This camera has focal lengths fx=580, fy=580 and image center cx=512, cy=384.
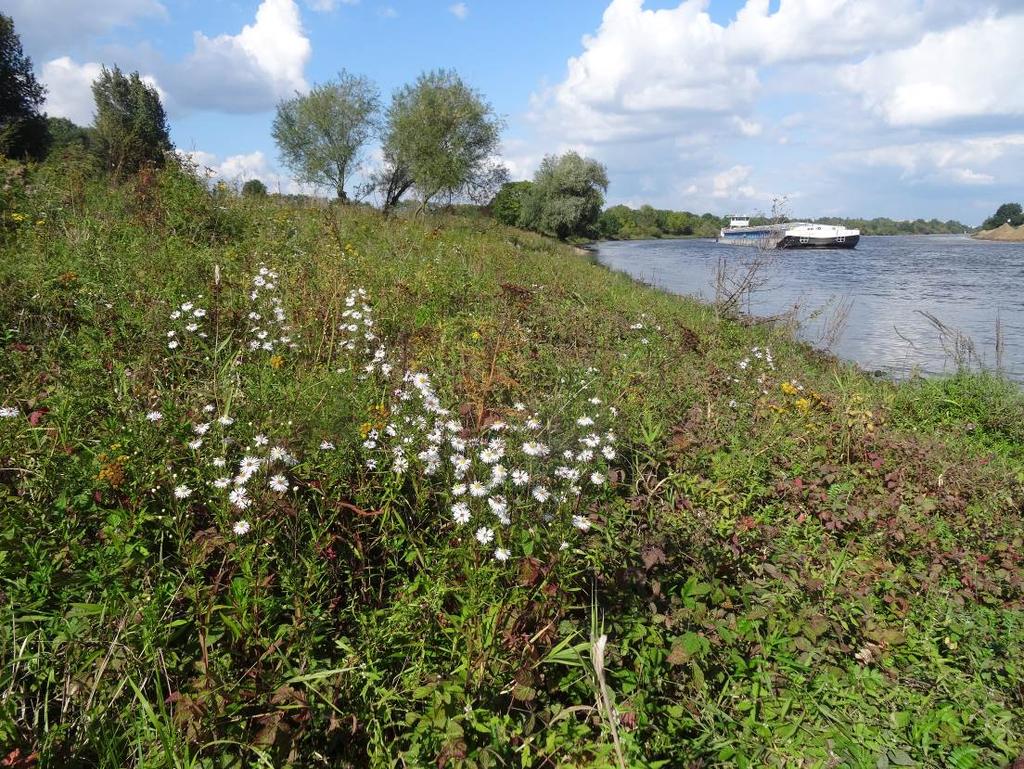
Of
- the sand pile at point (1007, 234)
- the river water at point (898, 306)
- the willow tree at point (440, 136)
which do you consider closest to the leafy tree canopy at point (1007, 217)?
the sand pile at point (1007, 234)

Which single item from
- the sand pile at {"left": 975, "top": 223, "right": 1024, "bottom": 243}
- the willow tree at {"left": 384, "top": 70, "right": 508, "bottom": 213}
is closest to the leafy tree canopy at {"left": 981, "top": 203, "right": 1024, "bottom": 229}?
the sand pile at {"left": 975, "top": 223, "right": 1024, "bottom": 243}

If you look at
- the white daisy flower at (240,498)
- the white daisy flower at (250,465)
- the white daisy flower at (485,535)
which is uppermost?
the white daisy flower at (250,465)

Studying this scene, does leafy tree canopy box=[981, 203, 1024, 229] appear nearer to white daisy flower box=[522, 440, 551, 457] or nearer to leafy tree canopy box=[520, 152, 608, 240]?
leafy tree canopy box=[520, 152, 608, 240]

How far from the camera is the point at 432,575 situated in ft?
7.28

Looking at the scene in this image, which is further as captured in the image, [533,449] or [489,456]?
[533,449]

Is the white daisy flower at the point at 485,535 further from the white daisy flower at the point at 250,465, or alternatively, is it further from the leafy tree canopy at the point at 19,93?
the leafy tree canopy at the point at 19,93

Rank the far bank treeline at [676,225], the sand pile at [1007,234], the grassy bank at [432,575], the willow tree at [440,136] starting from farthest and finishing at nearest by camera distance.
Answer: the far bank treeline at [676,225]
the sand pile at [1007,234]
the willow tree at [440,136]
the grassy bank at [432,575]

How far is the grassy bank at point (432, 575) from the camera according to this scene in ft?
5.84

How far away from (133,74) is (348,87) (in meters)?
12.7

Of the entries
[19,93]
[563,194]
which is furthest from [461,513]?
[563,194]

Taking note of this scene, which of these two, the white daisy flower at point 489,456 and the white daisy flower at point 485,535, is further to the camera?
the white daisy flower at point 489,456

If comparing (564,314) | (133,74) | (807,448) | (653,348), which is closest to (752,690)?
(807,448)

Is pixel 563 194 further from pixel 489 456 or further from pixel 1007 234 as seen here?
pixel 1007 234

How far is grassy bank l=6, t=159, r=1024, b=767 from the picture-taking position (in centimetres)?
178
